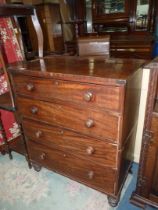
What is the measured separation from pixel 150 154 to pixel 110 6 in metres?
2.54

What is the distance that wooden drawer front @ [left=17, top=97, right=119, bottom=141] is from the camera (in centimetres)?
94

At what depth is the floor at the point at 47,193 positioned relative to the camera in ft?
4.23

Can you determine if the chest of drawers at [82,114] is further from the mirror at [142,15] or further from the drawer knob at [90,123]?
the mirror at [142,15]

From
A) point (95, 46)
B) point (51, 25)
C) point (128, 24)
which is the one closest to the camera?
point (95, 46)

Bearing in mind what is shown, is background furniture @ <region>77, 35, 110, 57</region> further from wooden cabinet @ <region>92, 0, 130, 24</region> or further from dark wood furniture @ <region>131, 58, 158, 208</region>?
wooden cabinet @ <region>92, 0, 130, 24</region>

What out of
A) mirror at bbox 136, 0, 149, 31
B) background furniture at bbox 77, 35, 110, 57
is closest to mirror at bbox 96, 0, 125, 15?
mirror at bbox 136, 0, 149, 31

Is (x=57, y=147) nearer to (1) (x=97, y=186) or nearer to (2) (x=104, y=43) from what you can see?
(1) (x=97, y=186)

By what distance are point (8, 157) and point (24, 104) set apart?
2.69 ft

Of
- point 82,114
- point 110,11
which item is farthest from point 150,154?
point 110,11

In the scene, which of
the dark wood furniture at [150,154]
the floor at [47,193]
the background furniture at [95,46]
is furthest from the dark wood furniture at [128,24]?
the dark wood furniture at [150,154]

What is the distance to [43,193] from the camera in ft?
4.58

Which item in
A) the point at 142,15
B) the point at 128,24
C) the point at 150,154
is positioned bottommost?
the point at 150,154

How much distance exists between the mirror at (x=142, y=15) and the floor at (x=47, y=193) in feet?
7.06

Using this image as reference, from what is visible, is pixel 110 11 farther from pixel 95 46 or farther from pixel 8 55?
pixel 8 55
